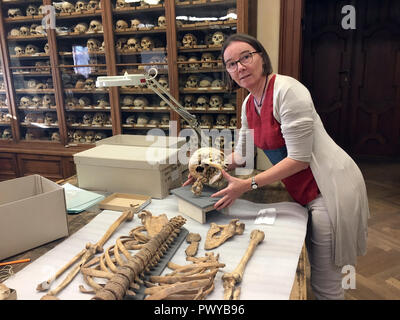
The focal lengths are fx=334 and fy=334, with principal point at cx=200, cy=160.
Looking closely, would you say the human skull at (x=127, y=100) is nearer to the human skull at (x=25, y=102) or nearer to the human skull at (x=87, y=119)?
the human skull at (x=87, y=119)

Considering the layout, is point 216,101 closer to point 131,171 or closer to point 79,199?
point 131,171

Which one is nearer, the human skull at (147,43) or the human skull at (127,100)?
the human skull at (147,43)

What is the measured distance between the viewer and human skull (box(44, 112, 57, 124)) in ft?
13.0

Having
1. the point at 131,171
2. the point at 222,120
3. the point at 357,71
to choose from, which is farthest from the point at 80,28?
the point at 357,71

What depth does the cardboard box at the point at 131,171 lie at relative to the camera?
1.65m

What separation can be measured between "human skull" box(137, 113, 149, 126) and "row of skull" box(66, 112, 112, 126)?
0.37 meters

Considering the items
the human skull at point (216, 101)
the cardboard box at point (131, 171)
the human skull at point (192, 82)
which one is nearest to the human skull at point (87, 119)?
the human skull at point (192, 82)

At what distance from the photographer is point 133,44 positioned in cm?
348

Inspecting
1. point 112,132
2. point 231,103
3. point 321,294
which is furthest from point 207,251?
point 112,132

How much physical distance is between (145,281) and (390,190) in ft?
13.8

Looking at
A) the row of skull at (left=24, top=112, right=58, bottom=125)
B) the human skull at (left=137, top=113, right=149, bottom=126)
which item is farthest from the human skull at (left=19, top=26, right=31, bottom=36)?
the human skull at (left=137, top=113, right=149, bottom=126)

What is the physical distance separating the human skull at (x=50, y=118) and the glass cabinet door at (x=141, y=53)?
96 cm
